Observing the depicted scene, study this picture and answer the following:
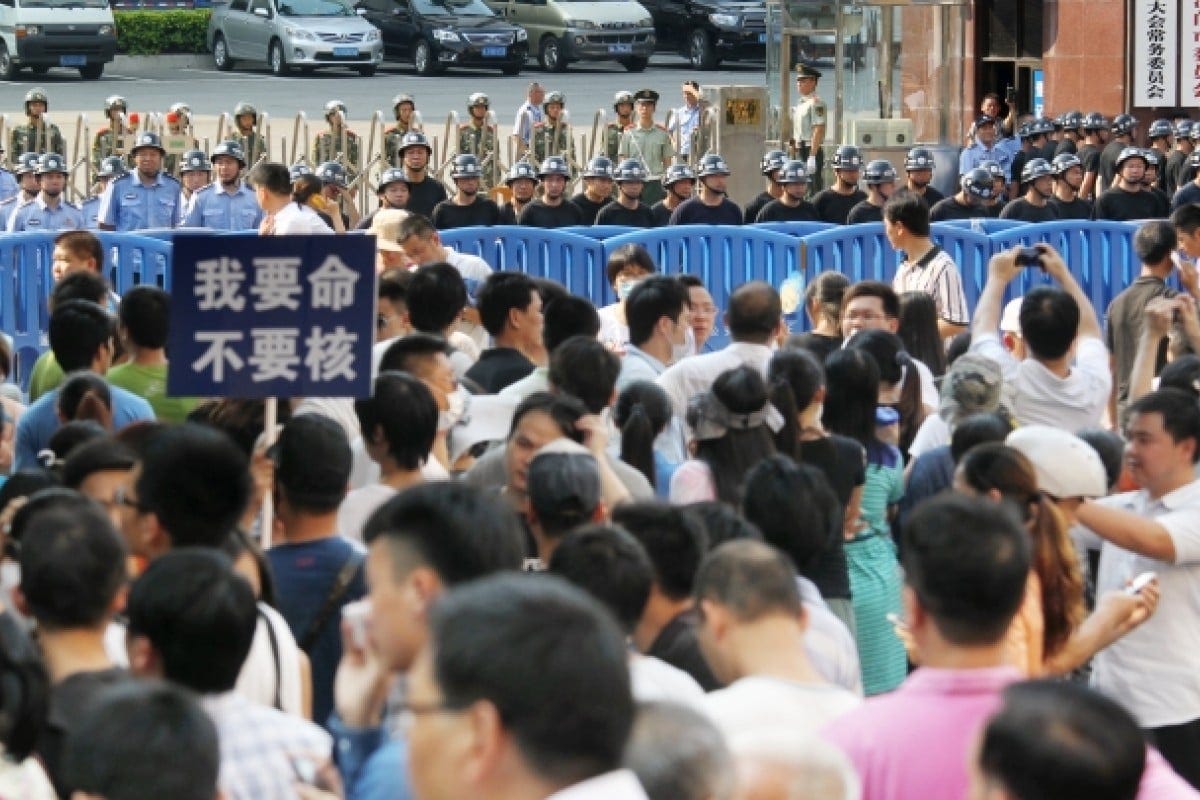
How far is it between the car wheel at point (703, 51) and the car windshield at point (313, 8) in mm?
6573

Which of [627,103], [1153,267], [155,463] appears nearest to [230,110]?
[627,103]

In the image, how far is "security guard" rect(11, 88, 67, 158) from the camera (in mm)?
25875

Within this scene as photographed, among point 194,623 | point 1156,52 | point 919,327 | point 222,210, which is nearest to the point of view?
point 194,623

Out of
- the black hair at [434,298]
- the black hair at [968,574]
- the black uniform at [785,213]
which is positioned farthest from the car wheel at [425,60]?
the black hair at [968,574]

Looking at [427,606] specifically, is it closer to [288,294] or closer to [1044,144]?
[288,294]

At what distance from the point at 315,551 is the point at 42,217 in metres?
14.3

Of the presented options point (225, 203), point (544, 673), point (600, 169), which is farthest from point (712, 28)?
point (544, 673)

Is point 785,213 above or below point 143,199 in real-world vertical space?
below

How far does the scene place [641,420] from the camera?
7691 mm

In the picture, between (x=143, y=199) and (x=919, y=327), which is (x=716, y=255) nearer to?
(x=143, y=199)

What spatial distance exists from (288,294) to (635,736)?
158 inches

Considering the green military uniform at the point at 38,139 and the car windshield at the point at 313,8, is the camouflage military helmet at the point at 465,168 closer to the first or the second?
the green military uniform at the point at 38,139

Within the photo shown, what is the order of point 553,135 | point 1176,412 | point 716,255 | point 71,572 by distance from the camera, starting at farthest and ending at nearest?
1. point 553,135
2. point 716,255
3. point 1176,412
4. point 71,572

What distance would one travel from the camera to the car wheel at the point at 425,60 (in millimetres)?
43219
